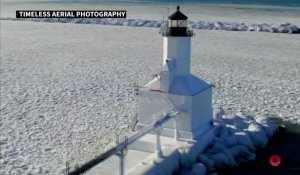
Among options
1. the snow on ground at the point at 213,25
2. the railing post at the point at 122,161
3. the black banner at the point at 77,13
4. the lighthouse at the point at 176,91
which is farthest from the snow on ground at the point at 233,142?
the black banner at the point at 77,13

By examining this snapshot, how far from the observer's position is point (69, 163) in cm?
887

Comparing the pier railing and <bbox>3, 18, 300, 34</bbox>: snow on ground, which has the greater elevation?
<bbox>3, 18, 300, 34</bbox>: snow on ground

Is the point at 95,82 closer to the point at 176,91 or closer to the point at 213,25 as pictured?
the point at 176,91

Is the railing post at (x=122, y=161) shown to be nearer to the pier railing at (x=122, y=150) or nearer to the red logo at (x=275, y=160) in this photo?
the pier railing at (x=122, y=150)

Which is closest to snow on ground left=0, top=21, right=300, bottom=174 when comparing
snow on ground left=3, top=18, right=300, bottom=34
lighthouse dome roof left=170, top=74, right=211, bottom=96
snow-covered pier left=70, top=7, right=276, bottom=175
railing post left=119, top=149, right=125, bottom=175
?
snow-covered pier left=70, top=7, right=276, bottom=175

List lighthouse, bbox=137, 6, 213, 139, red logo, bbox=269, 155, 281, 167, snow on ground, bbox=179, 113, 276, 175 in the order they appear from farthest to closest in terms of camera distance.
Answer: lighthouse, bbox=137, 6, 213, 139
red logo, bbox=269, 155, 281, 167
snow on ground, bbox=179, 113, 276, 175

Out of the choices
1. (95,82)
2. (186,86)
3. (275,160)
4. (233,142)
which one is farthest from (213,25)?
(275,160)

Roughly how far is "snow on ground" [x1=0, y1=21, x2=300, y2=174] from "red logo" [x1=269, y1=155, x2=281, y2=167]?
268 cm

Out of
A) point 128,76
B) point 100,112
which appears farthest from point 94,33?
point 100,112

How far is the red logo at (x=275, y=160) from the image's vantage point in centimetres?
931

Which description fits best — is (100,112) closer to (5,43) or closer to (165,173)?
(165,173)

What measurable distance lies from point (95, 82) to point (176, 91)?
6382 mm

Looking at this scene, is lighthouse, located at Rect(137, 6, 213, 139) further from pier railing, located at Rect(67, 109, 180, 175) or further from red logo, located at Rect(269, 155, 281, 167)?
red logo, located at Rect(269, 155, 281, 167)

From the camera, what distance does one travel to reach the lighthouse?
9438 mm
